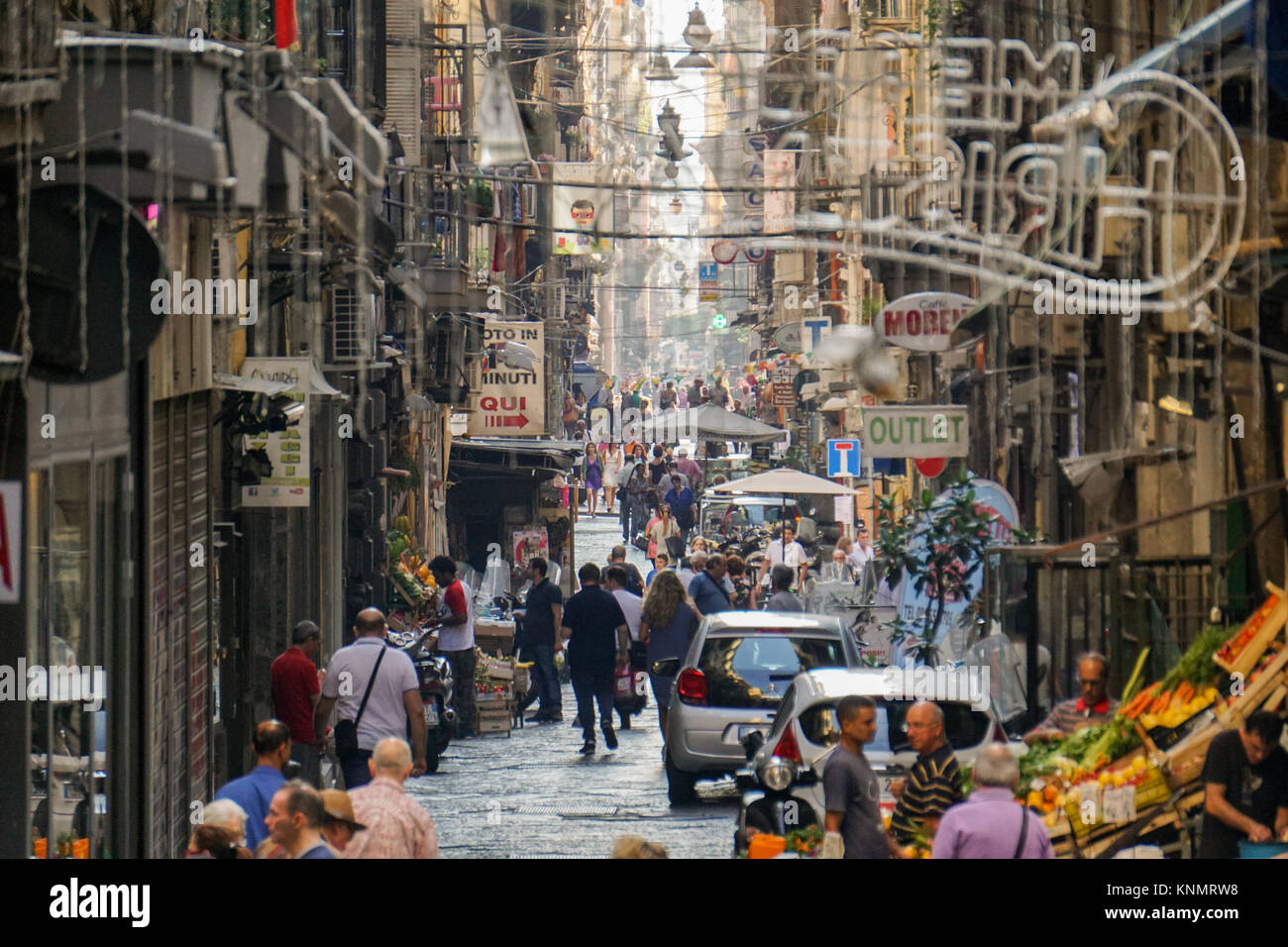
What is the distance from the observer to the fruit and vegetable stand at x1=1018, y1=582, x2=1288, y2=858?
9.84 metres

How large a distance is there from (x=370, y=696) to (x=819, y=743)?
2.85m

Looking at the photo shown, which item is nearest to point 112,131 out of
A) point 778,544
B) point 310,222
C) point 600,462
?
point 310,222

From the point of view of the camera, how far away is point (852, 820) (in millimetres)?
9234

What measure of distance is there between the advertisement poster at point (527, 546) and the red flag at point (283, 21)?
602 inches

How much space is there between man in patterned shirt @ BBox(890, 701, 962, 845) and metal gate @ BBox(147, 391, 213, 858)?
4562mm

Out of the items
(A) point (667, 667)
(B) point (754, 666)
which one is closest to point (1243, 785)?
(B) point (754, 666)

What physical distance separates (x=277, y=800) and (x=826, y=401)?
113 feet

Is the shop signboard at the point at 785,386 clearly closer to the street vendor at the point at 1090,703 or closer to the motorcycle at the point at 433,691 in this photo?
the motorcycle at the point at 433,691

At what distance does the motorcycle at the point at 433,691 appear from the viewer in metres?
A: 17.2

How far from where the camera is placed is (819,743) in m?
12.5

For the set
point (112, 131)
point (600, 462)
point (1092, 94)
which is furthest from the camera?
point (600, 462)

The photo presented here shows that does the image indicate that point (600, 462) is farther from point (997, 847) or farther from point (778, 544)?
point (997, 847)

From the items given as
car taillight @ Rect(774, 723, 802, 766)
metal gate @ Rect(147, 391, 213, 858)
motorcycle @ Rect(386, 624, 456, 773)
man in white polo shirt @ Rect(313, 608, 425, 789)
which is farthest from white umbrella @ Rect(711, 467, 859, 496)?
man in white polo shirt @ Rect(313, 608, 425, 789)

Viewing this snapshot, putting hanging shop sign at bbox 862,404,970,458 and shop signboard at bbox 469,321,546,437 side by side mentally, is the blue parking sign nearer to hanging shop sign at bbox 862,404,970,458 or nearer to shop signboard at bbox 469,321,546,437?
shop signboard at bbox 469,321,546,437
